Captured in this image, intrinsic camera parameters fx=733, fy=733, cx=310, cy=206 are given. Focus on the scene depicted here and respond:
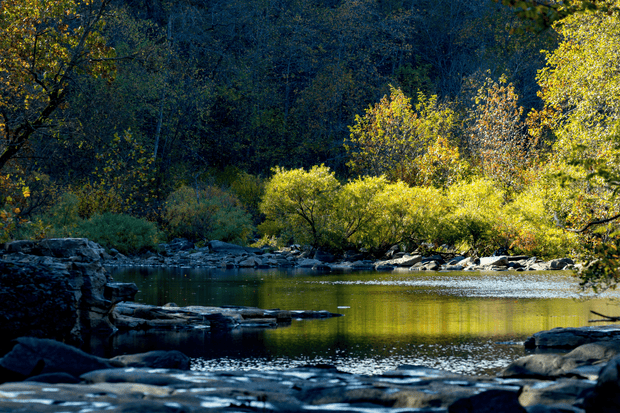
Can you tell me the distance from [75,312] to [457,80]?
54.6 m

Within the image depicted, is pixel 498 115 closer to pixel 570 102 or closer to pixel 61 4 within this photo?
pixel 570 102

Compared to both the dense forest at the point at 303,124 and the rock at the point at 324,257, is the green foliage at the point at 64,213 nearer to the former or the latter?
the dense forest at the point at 303,124

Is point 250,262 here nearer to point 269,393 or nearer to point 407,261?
point 407,261

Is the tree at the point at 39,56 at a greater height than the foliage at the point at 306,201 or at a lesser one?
greater

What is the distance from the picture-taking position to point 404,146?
4994 centimetres

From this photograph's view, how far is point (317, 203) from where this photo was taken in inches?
1597

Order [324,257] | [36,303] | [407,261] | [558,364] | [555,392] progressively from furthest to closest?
[324,257] → [407,261] → [36,303] → [558,364] → [555,392]

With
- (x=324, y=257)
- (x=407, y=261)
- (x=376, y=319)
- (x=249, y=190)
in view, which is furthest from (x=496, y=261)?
(x=249, y=190)

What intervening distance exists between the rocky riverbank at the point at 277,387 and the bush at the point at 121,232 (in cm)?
2759

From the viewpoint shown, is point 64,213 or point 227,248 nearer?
point 64,213

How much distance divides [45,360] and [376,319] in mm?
9788

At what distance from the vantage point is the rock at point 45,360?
8539mm

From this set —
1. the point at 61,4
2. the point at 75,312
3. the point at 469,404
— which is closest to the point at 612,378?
the point at 469,404

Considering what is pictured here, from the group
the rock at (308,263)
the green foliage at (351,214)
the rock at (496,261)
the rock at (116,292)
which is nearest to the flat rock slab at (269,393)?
the rock at (116,292)
